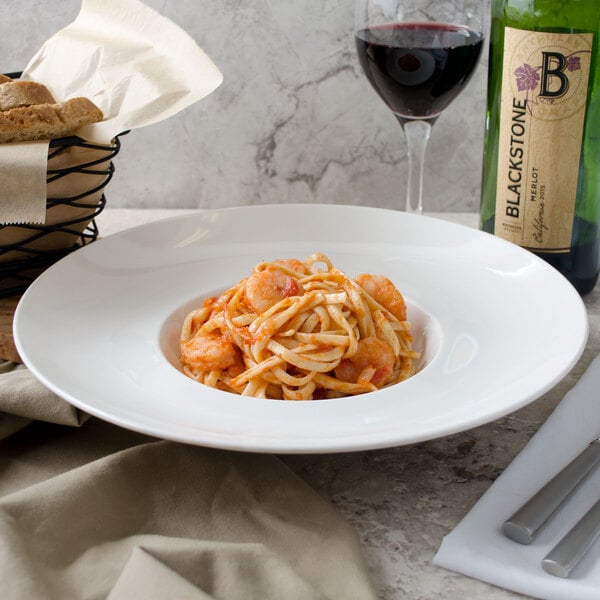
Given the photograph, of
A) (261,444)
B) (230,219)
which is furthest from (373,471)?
(230,219)

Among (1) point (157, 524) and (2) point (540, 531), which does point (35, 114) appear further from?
(2) point (540, 531)

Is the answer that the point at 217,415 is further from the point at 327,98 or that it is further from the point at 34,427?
the point at 327,98

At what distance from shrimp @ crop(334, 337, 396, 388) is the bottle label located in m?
0.46

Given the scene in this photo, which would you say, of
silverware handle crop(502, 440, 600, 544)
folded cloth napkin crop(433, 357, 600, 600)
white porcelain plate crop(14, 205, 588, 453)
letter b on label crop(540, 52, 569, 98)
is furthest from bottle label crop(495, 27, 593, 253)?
silverware handle crop(502, 440, 600, 544)

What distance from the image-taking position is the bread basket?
1437 mm

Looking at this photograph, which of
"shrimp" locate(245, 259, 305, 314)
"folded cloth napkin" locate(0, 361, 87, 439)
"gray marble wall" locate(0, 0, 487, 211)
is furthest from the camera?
"gray marble wall" locate(0, 0, 487, 211)

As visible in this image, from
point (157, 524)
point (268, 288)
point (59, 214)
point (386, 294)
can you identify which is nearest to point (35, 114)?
point (59, 214)

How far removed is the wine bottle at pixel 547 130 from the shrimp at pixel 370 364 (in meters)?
0.47

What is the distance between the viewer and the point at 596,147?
5.12ft

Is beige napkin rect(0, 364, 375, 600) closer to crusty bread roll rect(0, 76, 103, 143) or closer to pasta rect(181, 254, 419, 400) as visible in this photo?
pasta rect(181, 254, 419, 400)

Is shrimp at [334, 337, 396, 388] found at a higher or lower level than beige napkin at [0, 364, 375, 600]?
higher

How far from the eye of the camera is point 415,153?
1702 mm

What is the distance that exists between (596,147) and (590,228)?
14cm

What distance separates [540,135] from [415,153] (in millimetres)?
275
